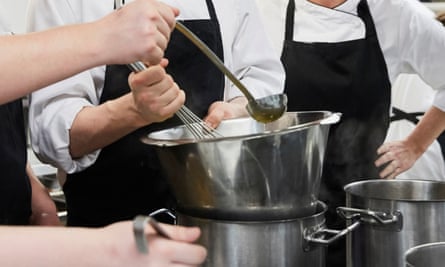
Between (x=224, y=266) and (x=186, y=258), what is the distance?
32cm

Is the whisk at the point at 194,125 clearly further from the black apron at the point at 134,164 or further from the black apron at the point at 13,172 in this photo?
the black apron at the point at 13,172

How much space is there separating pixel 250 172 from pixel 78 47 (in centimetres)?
28

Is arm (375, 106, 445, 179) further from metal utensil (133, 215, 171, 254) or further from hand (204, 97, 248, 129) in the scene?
metal utensil (133, 215, 171, 254)

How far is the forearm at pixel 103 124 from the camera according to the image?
1067mm

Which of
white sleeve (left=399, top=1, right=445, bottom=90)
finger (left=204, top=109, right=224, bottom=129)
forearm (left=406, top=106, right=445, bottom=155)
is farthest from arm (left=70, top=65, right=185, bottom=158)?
forearm (left=406, top=106, right=445, bottom=155)

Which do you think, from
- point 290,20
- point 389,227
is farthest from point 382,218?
point 290,20

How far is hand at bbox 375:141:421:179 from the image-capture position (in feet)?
5.74

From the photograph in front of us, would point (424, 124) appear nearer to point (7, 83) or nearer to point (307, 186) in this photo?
point (307, 186)

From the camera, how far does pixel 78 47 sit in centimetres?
75

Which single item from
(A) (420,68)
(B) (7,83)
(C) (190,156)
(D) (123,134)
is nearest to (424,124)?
(A) (420,68)

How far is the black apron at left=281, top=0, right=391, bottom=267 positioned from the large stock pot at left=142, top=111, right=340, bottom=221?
2.55 feet

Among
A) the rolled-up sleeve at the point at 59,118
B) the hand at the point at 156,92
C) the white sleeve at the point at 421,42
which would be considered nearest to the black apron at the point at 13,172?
the rolled-up sleeve at the point at 59,118

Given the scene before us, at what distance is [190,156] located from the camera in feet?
2.85

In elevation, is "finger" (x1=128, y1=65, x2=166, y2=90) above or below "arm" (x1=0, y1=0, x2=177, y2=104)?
below
